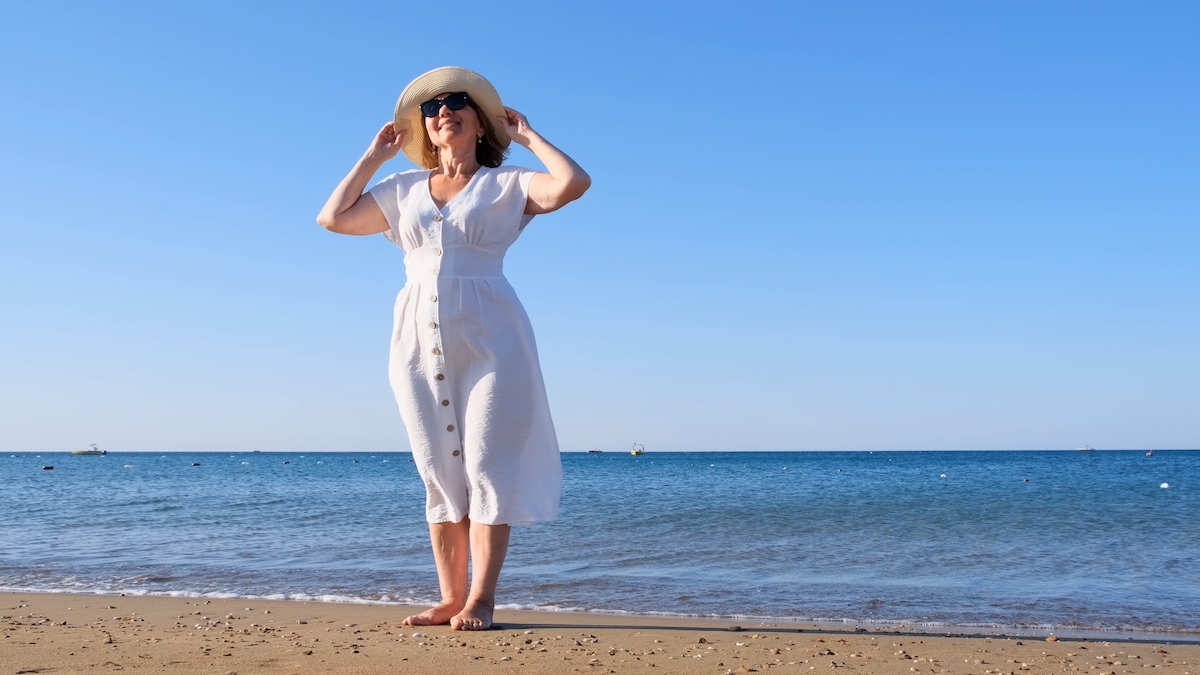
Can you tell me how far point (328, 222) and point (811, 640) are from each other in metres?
2.65

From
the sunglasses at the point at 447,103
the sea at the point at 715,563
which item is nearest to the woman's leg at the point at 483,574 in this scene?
the sunglasses at the point at 447,103

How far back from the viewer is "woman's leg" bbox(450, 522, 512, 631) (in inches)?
145

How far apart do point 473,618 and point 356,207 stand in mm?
1728

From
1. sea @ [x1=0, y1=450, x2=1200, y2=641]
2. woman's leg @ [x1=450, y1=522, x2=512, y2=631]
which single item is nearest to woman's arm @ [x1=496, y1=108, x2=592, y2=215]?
woman's leg @ [x1=450, y1=522, x2=512, y2=631]

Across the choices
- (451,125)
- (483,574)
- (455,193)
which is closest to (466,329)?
(455,193)

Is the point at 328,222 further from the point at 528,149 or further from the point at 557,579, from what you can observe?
the point at 557,579

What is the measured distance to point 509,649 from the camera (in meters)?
3.33

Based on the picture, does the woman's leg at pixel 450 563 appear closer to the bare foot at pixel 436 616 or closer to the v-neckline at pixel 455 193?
the bare foot at pixel 436 616

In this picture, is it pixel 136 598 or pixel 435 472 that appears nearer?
pixel 435 472

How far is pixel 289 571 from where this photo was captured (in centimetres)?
791

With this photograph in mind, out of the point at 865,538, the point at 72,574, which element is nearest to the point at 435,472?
the point at 72,574

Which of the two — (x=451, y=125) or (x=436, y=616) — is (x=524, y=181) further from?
(x=436, y=616)

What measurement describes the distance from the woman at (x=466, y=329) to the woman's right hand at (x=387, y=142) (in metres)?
0.05

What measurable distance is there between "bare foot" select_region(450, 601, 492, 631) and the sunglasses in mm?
1983
